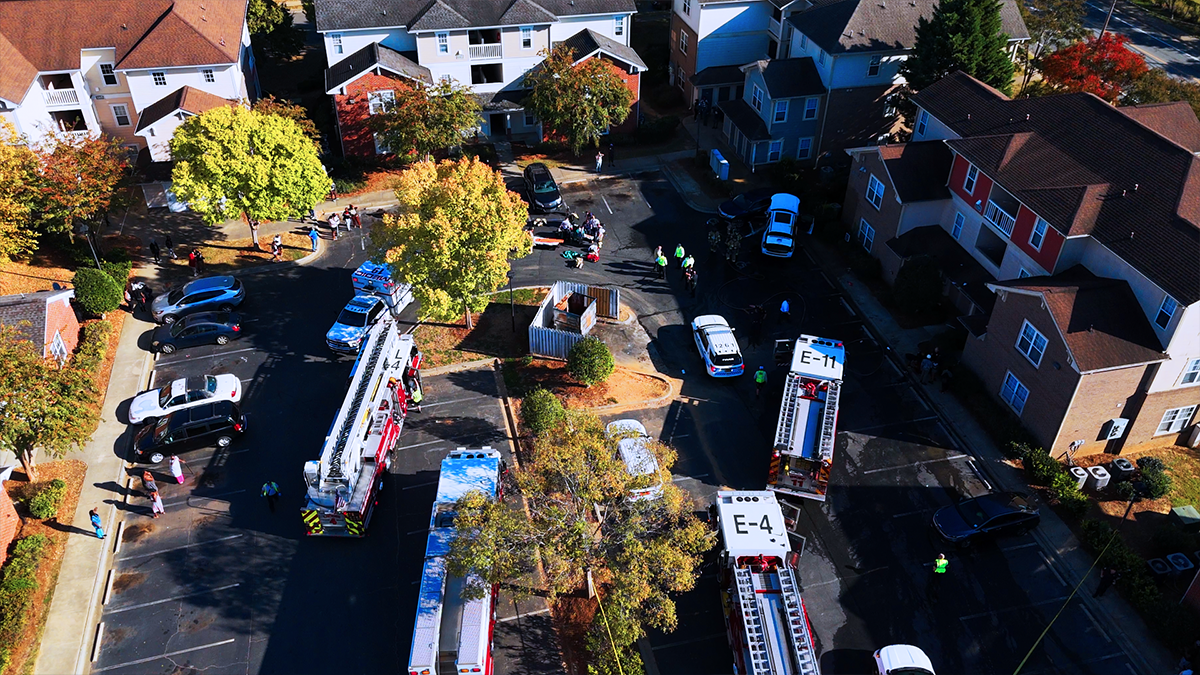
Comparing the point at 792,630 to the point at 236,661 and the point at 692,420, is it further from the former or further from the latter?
the point at 236,661

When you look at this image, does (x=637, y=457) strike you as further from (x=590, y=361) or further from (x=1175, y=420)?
(x=1175, y=420)

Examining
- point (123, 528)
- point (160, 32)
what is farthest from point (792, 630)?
point (160, 32)

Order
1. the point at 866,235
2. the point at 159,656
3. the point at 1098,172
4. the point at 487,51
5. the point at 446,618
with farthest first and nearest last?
the point at 487,51, the point at 866,235, the point at 1098,172, the point at 159,656, the point at 446,618

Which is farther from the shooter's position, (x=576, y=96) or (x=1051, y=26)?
(x=1051, y=26)

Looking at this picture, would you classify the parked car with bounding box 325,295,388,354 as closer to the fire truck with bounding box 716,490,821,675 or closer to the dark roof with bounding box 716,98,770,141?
the fire truck with bounding box 716,490,821,675

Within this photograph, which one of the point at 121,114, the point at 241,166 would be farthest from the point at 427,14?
the point at 121,114

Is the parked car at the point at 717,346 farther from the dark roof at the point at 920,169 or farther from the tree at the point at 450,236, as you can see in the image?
the dark roof at the point at 920,169

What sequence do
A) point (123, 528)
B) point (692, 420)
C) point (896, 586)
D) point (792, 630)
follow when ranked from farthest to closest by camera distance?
1. point (692, 420)
2. point (123, 528)
3. point (896, 586)
4. point (792, 630)
